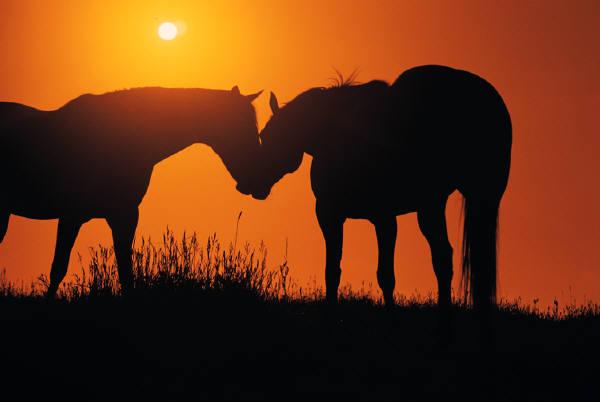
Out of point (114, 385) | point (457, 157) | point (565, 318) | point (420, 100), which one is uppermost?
point (420, 100)

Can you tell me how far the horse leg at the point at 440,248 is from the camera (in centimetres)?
733

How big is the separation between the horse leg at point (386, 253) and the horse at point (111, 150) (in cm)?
204

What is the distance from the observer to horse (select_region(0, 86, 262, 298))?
9.34 m

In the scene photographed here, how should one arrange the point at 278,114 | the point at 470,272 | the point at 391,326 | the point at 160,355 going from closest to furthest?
the point at 160,355 < the point at 470,272 < the point at 391,326 < the point at 278,114

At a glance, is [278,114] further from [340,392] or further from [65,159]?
[340,392]

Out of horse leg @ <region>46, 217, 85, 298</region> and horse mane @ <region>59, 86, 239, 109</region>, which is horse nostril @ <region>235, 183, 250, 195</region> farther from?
horse leg @ <region>46, 217, 85, 298</region>

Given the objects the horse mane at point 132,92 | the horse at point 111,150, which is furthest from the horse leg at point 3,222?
the horse mane at point 132,92

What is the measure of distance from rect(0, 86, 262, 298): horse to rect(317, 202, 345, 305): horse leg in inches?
66.4

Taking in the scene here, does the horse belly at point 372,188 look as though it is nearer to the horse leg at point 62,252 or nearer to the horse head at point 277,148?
the horse head at point 277,148

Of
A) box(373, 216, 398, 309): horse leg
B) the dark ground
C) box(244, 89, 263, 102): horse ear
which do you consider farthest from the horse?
box(373, 216, 398, 309): horse leg

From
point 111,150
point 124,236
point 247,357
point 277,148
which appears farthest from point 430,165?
point 111,150

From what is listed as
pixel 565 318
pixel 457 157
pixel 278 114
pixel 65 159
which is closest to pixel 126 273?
pixel 65 159

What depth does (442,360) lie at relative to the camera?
275 inches

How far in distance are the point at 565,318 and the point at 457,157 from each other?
3.91m
